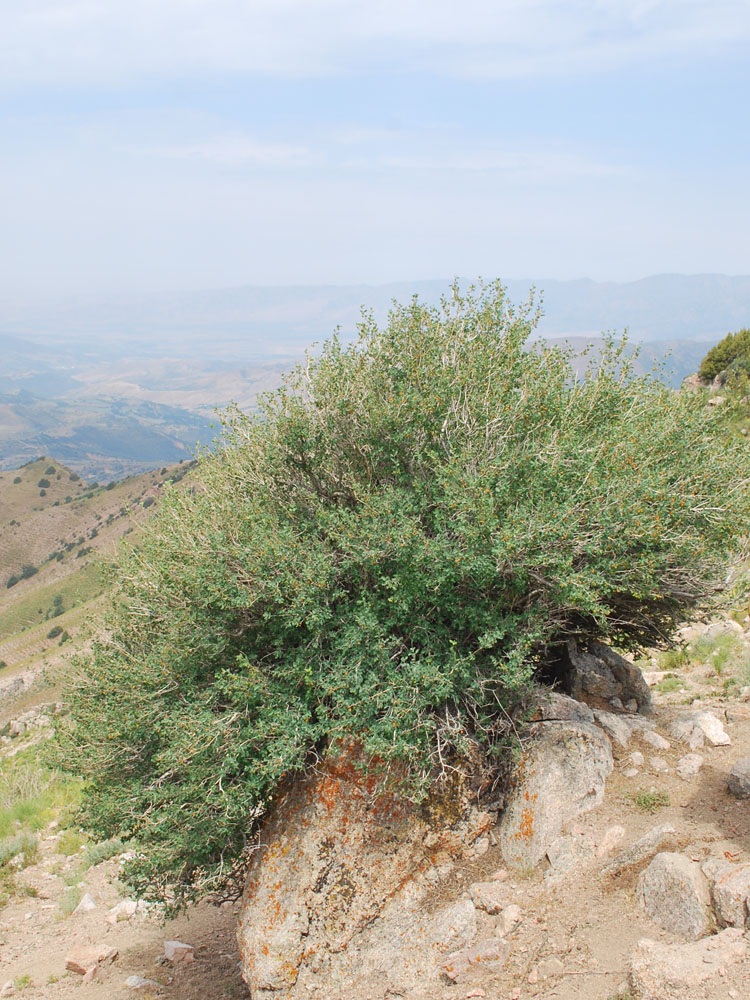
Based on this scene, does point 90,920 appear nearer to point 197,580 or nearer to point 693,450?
point 197,580

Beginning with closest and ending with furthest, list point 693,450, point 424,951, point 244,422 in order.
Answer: point 424,951 < point 693,450 < point 244,422

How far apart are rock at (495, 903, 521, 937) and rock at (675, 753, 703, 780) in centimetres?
310

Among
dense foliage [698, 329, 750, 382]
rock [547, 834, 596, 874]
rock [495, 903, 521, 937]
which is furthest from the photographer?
dense foliage [698, 329, 750, 382]

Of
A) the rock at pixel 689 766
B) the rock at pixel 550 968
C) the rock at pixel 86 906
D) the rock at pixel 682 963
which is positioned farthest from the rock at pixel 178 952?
the rock at pixel 689 766

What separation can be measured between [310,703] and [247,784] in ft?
4.07

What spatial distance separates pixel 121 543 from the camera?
1180cm

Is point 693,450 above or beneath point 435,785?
above

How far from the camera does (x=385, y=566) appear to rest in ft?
29.9

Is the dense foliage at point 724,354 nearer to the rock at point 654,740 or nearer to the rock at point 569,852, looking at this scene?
the rock at point 654,740

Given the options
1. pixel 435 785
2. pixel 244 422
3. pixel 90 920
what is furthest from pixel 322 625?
pixel 90 920

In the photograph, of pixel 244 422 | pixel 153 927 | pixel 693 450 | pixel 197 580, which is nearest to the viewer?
pixel 197 580

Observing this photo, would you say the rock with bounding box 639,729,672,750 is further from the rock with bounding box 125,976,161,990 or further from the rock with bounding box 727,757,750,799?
the rock with bounding box 125,976,161,990

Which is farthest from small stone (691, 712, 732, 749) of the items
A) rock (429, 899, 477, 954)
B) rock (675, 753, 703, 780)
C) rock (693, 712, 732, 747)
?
rock (429, 899, 477, 954)

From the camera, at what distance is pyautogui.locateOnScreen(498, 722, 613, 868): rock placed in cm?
905
